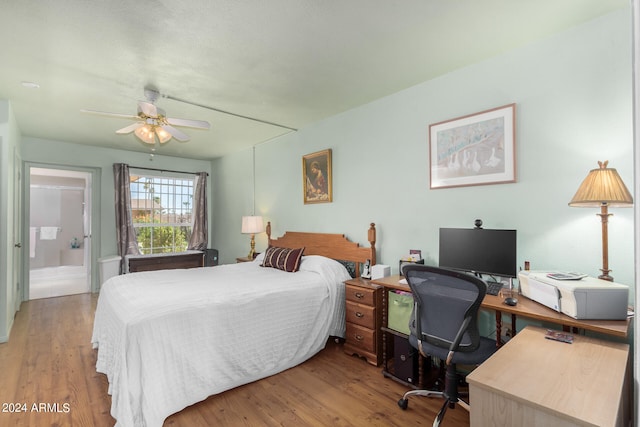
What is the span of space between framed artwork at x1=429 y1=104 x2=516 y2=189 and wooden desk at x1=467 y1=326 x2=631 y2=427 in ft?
4.33

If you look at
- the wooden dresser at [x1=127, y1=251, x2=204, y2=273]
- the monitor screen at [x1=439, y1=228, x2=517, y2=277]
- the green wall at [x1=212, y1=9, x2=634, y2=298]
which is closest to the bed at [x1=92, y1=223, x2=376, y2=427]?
the green wall at [x1=212, y1=9, x2=634, y2=298]

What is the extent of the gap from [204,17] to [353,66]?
3.89ft

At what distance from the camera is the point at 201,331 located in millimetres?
2230

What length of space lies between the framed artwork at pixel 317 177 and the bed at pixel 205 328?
0.83 m

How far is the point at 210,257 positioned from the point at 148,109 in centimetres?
388

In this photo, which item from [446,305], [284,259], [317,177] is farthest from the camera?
[317,177]

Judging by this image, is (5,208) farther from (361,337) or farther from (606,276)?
(606,276)

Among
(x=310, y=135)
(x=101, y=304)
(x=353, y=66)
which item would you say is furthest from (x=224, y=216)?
(x=353, y=66)

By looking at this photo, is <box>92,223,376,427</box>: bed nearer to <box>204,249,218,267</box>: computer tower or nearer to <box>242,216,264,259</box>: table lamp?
<box>242,216,264,259</box>: table lamp

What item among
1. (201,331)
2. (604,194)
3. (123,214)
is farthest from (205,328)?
(123,214)

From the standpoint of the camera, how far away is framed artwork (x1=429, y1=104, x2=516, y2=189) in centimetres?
238

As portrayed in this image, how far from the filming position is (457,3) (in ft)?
6.03

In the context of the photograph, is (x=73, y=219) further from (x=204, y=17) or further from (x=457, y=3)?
(x=457, y=3)

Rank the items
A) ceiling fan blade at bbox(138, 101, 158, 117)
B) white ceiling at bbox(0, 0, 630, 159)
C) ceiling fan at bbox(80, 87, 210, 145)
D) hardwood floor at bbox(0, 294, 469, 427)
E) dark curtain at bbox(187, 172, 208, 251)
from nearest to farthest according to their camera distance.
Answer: white ceiling at bbox(0, 0, 630, 159)
hardwood floor at bbox(0, 294, 469, 427)
ceiling fan blade at bbox(138, 101, 158, 117)
ceiling fan at bbox(80, 87, 210, 145)
dark curtain at bbox(187, 172, 208, 251)
